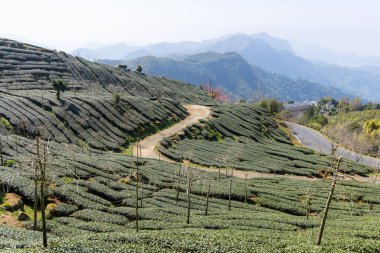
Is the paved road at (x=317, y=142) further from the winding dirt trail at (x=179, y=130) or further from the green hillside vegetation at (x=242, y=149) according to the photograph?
the winding dirt trail at (x=179, y=130)

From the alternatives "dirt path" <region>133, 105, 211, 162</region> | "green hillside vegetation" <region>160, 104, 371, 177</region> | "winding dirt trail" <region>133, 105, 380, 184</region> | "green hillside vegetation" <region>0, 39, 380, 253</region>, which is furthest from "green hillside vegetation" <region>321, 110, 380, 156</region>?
"dirt path" <region>133, 105, 211, 162</region>

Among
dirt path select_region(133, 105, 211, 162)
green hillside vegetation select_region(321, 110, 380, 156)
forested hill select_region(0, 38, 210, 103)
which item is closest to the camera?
dirt path select_region(133, 105, 211, 162)

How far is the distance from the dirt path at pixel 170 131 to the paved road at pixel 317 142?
143ft

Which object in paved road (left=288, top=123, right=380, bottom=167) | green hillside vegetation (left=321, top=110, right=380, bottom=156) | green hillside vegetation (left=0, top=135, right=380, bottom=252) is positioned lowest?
paved road (left=288, top=123, right=380, bottom=167)

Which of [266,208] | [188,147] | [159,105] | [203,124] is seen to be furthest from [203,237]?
[159,105]

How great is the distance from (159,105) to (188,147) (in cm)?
3947

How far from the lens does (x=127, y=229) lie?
4069cm

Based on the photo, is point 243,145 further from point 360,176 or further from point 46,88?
point 46,88

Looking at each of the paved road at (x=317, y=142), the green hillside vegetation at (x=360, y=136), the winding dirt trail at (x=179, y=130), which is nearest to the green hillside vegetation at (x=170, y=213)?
the winding dirt trail at (x=179, y=130)

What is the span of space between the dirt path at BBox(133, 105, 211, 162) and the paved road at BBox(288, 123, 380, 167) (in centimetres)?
4357

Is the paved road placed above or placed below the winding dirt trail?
below

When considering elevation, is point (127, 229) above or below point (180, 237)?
below

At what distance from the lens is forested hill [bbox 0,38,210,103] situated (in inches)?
5205

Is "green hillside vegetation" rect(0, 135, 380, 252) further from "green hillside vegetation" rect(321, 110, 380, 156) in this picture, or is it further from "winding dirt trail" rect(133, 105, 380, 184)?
"green hillside vegetation" rect(321, 110, 380, 156)
